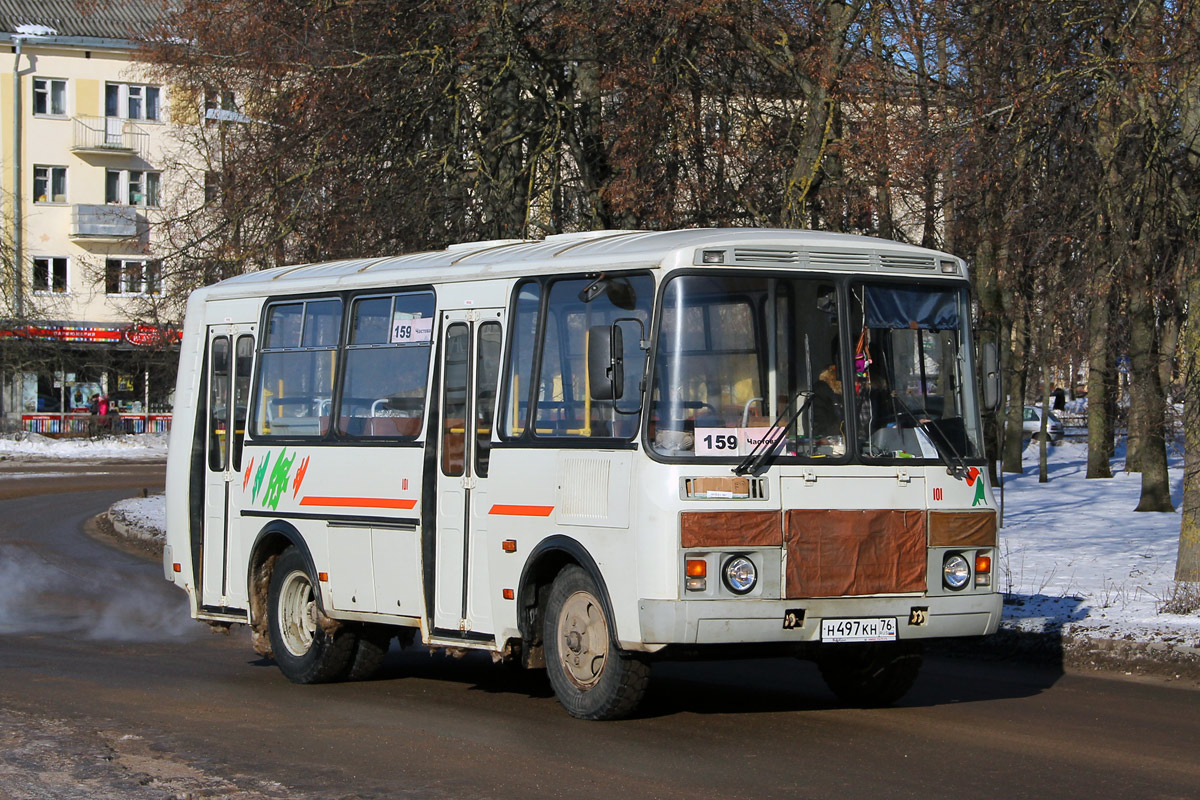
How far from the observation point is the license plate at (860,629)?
9.31 meters

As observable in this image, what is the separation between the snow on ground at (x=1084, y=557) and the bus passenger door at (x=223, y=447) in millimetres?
5865

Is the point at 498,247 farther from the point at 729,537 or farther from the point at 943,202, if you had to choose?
the point at 943,202

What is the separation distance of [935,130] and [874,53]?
132 inches

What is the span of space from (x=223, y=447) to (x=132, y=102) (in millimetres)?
56040

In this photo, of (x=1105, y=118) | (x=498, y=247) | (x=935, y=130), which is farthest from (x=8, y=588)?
(x=1105, y=118)

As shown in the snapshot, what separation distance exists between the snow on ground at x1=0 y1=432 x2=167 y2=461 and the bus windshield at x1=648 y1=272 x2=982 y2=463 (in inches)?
1684

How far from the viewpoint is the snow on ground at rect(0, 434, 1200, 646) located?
→ 42.7 ft

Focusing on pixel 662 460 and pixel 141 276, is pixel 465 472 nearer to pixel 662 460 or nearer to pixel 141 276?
pixel 662 460

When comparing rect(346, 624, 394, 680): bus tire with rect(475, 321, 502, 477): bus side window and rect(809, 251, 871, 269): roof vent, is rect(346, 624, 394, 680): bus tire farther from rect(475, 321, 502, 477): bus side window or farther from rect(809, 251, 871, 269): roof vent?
rect(809, 251, 871, 269): roof vent

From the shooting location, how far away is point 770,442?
9.37 meters

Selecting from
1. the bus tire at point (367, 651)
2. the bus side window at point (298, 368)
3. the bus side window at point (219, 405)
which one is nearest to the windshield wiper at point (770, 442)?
the bus tire at point (367, 651)

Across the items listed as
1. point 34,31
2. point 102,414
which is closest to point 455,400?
point 102,414

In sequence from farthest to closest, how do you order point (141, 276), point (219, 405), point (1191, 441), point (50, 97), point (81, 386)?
point (50, 97) → point (81, 386) → point (141, 276) → point (1191, 441) → point (219, 405)

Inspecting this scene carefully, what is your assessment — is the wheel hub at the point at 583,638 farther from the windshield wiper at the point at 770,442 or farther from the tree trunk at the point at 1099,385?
the tree trunk at the point at 1099,385
